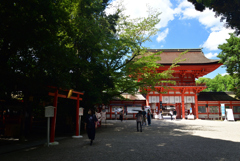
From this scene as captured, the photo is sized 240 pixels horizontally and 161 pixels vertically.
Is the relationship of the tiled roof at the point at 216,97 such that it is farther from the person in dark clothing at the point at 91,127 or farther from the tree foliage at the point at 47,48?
Answer: the person in dark clothing at the point at 91,127

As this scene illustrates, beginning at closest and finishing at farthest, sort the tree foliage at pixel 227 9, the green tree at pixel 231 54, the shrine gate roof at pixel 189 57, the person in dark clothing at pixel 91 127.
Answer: the tree foliage at pixel 227 9, the person in dark clothing at pixel 91 127, the green tree at pixel 231 54, the shrine gate roof at pixel 189 57

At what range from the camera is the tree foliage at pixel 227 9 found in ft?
19.7

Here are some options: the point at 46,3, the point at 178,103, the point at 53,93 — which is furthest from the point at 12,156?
the point at 178,103

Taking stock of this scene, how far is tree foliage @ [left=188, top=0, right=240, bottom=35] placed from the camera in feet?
19.7

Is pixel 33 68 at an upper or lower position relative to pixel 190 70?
lower

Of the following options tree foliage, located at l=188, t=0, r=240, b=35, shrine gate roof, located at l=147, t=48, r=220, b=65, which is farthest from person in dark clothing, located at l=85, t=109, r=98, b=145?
shrine gate roof, located at l=147, t=48, r=220, b=65

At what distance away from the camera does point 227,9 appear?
6.14 metres

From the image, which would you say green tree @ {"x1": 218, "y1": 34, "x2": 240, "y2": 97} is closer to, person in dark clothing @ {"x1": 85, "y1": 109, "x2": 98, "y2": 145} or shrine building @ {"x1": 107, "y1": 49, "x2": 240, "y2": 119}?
shrine building @ {"x1": 107, "y1": 49, "x2": 240, "y2": 119}

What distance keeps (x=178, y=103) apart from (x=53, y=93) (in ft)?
75.4

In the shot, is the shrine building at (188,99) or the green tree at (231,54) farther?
the shrine building at (188,99)

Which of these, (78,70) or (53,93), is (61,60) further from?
(78,70)

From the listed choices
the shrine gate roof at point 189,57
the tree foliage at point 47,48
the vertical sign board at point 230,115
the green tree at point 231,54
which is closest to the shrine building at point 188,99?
the shrine gate roof at point 189,57

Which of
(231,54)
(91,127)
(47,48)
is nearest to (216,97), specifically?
(231,54)

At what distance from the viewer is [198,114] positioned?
26031 mm
